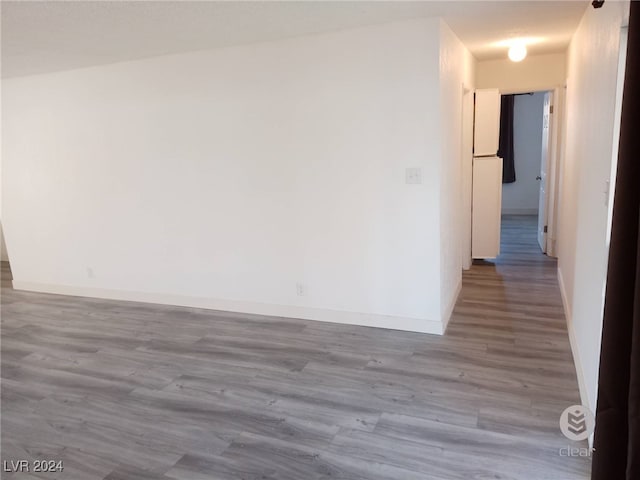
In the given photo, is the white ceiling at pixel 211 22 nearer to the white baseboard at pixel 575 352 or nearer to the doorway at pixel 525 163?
the white baseboard at pixel 575 352

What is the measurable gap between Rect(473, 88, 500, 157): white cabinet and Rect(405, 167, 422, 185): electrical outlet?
2.24 meters

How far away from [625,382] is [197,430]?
197cm

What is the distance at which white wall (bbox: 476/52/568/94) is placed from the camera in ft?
16.1

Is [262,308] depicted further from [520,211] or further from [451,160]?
[520,211]

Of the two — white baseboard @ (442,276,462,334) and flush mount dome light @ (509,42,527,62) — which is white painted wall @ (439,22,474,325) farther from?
flush mount dome light @ (509,42,527,62)

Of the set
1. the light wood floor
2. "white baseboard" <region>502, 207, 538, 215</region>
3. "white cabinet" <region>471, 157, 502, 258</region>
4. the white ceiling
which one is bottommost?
"white baseboard" <region>502, 207, 538, 215</region>

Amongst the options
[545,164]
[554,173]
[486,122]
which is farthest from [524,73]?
[545,164]

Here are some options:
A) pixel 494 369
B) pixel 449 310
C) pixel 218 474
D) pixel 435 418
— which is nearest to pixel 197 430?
pixel 218 474

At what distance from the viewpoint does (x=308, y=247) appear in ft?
12.6

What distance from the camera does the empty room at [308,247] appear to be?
2145 millimetres

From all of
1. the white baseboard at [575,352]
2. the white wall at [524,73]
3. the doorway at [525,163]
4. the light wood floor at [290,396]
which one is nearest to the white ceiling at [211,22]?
the white wall at [524,73]

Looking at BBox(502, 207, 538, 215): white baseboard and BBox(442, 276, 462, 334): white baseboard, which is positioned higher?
BBox(442, 276, 462, 334): white baseboard

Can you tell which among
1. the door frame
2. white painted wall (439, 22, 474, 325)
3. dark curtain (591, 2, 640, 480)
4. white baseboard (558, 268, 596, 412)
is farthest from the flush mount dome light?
dark curtain (591, 2, 640, 480)

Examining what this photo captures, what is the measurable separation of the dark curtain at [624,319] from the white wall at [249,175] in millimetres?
2046
